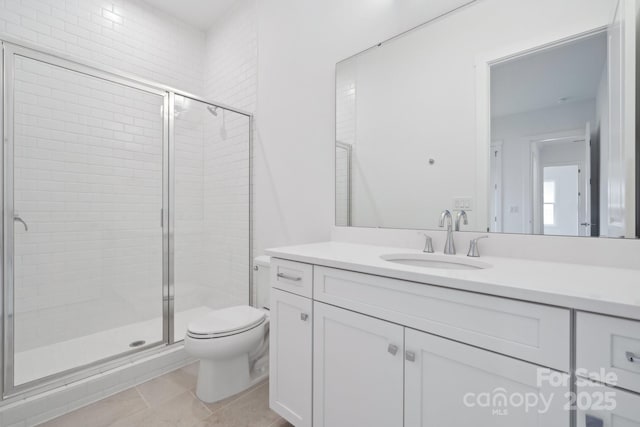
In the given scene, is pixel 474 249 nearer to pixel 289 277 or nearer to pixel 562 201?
pixel 562 201

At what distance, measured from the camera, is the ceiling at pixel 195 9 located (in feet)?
8.55

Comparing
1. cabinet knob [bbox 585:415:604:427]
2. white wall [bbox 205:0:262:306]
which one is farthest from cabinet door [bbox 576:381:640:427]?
white wall [bbox 205:0:262:306]

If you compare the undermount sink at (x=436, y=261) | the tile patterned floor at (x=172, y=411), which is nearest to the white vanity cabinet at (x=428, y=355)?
the tile patterned floor at (x=172, y=411)

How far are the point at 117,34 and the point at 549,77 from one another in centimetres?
311

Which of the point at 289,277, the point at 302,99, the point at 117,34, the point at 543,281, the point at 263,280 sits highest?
the point at 117,34

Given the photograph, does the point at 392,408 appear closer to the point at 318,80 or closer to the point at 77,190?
the point at 318,80

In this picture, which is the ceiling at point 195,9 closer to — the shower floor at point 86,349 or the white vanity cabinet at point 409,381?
the shower floor at point 86,349

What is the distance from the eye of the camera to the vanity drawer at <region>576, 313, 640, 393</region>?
59 centimetres

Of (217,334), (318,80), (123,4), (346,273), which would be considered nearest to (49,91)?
(123,4)

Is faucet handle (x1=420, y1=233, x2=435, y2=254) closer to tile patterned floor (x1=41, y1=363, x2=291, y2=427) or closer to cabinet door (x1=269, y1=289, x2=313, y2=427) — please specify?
cabinet door (x1=269, y1=289, x2=313, y2=427)

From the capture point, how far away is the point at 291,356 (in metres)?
1.29

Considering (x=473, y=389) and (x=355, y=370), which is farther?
(x=355, y=370)

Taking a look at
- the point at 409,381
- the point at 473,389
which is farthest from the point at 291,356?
the point at 473,389

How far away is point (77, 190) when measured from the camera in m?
2.03
